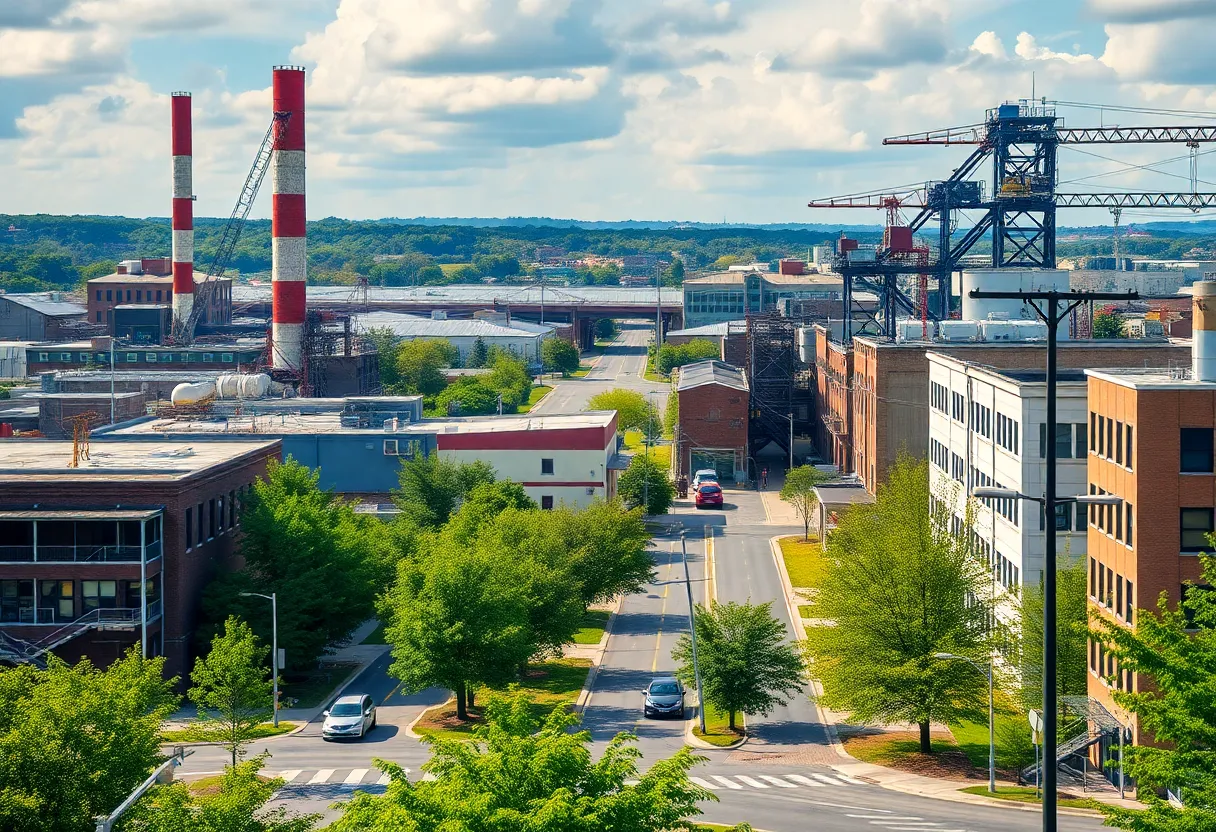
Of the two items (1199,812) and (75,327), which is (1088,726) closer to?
(1199,812)

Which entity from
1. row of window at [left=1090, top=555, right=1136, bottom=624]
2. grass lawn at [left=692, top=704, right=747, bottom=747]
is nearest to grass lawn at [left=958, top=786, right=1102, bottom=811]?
row of window at [left=1090, top=555, right=1136, bottom=624]

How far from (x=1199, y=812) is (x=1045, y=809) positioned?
15.2ft

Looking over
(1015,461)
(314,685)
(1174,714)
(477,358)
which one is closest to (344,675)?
(314,685)

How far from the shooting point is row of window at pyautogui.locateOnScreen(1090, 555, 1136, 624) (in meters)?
45.3

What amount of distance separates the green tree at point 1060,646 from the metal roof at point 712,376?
68.2 meters

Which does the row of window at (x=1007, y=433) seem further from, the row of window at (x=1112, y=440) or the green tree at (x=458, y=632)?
the green tree at (x=458, y=632)

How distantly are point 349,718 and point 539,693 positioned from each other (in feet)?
31.0

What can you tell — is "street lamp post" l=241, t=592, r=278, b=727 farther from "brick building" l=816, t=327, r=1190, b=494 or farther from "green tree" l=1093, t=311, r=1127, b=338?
"green tree" l=1093, t=311, r=1127, b=338

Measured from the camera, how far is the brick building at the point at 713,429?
385 feet

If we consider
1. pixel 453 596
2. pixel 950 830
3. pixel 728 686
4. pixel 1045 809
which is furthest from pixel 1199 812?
pixel 453 596

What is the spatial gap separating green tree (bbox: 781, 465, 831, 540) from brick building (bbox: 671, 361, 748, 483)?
16.1 m

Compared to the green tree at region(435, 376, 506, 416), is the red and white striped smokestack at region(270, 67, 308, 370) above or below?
above

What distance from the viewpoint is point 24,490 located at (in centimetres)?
5681

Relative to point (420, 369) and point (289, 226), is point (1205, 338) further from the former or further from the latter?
point (420, 369)
